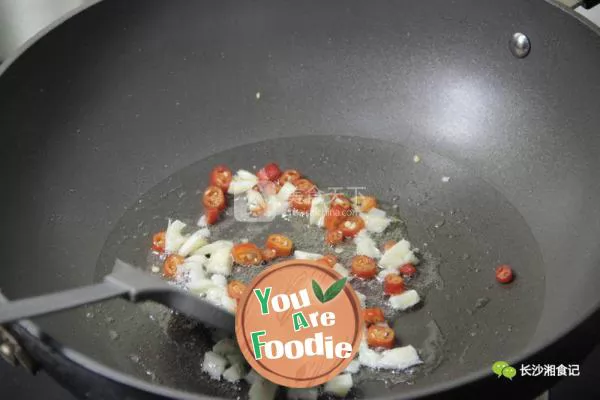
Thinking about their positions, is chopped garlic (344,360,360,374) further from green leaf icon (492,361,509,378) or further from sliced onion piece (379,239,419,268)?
green leaf icon (492,361,509,378)

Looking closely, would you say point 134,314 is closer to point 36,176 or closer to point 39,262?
point 39,262

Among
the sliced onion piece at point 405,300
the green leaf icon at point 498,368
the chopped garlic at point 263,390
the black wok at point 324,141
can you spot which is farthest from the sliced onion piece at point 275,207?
the green leaf icon at point 498,368

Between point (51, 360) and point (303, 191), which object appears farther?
point (303, 191)

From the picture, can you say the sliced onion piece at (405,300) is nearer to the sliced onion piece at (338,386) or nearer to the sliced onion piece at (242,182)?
the sliced onion piece at (338,386)

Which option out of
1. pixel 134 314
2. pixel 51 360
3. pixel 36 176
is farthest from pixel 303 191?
pixel 51 360

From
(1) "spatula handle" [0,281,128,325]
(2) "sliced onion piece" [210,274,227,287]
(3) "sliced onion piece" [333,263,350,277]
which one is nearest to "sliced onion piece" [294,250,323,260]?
(3) "sliced onion piece" [333,263,350,277]

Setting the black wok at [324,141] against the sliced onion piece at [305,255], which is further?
the sliced onion piece at [305,255]

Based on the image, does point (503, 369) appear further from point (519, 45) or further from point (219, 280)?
point (519, 45)

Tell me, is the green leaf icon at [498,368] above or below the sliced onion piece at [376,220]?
below
